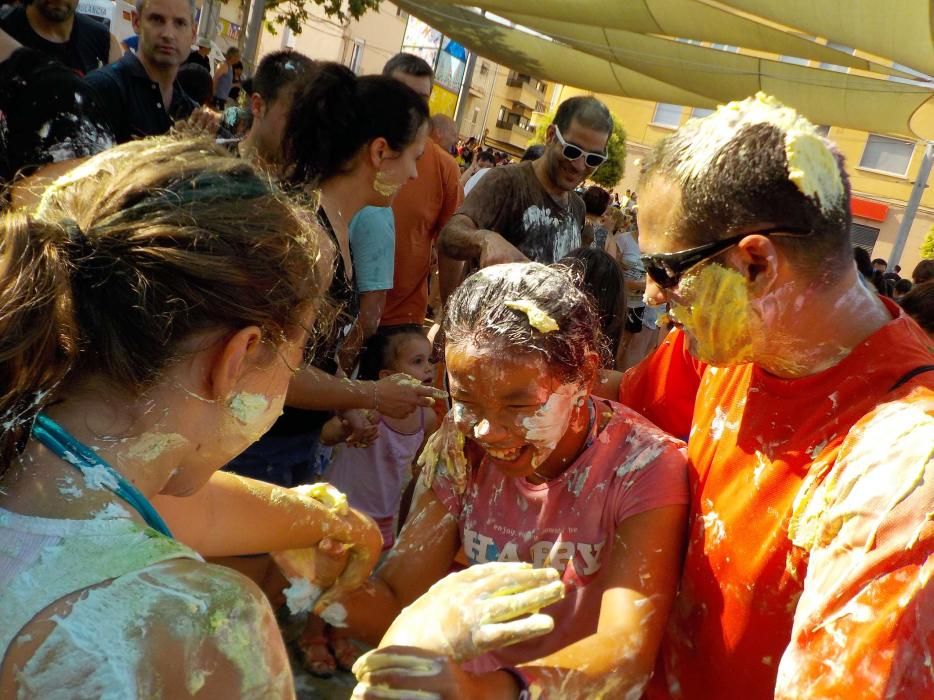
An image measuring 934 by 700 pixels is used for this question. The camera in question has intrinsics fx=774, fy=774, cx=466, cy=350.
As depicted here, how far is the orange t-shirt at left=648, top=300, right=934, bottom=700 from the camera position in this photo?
1203mm

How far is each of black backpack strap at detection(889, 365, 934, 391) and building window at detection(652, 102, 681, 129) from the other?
92.0 feet

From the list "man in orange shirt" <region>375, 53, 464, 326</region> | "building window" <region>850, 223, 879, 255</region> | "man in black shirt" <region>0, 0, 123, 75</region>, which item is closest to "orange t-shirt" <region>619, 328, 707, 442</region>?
"man in orange shirt" <region>375, 53, 464, 326</region>

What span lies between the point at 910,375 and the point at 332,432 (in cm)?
227

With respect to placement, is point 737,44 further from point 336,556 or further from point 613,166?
point 336,556

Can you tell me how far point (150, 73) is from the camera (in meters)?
3.96

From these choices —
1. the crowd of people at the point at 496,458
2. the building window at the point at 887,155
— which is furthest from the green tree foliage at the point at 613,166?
the crowd of people at the point at 496,458

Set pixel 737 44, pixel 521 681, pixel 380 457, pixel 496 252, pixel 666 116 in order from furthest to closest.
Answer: pixel 666 116, pixel 737 44, pixel 380 457, pixel 496 252, pixel 521 681

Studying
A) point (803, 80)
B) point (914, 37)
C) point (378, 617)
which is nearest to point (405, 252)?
point (378, 617)

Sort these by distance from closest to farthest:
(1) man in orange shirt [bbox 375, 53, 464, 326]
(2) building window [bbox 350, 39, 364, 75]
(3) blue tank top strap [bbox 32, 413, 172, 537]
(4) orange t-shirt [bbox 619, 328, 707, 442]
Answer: (3) blue tank top strap [bbox 32, 413, 172, 537]
(4) orange t-shirt [bbox 619, 328, 707, 442]
(1) man in orange shirt [bbox 375, 53, 464, 326]
(2) building window [bbox 350, 39, 364, 75]

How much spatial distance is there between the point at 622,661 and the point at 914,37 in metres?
8.00

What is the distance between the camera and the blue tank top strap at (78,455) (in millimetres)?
1099

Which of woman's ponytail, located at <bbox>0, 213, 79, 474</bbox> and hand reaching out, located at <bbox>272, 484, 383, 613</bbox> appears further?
hand reaching out, located at <bbox>272, 484, 383, 613</bbox>

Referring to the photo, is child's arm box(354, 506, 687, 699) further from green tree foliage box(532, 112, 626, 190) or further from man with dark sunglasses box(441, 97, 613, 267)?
green tree foliage box(532, 112, 626, 190)

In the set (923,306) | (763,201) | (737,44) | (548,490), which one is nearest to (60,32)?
(548,490)
